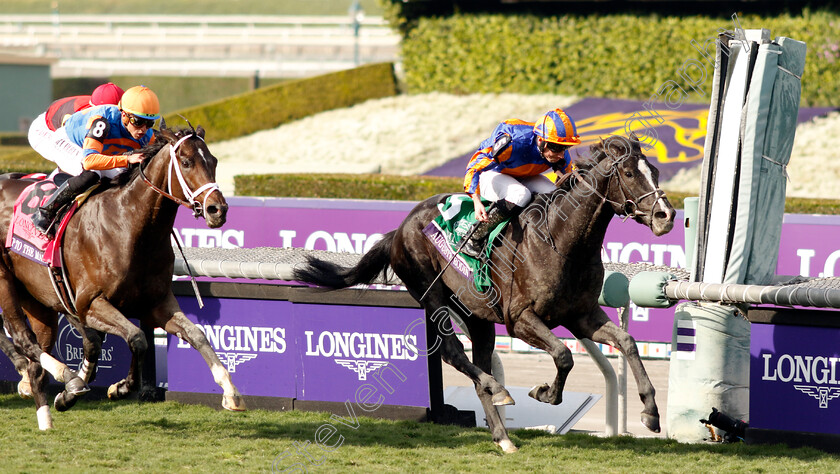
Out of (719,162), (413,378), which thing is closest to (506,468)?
(413,378)

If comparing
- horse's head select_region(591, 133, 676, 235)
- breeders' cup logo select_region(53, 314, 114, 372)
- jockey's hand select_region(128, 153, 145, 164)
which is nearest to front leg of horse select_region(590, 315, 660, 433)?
horse's head select_region(591, 133, 676, 235)

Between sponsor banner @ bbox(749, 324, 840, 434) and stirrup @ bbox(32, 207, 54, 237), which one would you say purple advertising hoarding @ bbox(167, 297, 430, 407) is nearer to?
stirrup @ bbox(32, 207, 54, 237)

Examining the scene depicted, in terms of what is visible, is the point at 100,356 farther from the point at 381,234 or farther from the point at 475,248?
the point at 381,234

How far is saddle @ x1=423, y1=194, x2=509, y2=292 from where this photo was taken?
6.20 m

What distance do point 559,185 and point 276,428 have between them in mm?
2393

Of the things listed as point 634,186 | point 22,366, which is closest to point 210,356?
point 22,366

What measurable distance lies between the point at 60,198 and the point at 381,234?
13.5ft

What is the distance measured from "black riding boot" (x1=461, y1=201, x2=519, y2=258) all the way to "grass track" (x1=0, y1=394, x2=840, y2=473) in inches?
46.2

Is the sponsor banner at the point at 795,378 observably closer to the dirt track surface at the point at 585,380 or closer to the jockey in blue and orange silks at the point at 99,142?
the dirt track surface at the point at 585,380

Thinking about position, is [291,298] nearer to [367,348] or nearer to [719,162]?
[367,348]

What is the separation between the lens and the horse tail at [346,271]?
6.70 meters

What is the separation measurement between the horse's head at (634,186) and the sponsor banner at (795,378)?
1.29 meters

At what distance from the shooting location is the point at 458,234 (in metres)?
6.36

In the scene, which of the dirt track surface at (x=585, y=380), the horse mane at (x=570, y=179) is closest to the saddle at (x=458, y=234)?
the horse mane at (x=570, y=179)
